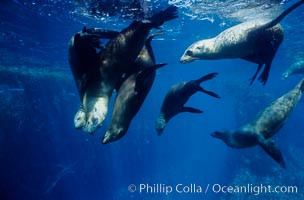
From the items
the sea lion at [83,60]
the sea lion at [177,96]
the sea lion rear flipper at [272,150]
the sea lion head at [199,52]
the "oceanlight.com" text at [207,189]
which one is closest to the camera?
the sea lion at [83,60]

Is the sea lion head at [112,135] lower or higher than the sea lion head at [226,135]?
higher

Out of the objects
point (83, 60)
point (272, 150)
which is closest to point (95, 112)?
point (83, 60)

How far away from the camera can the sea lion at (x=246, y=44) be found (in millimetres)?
4266

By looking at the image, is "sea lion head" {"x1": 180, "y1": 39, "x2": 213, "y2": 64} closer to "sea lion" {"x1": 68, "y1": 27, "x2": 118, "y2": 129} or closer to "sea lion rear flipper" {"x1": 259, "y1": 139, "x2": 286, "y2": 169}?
"sea lion rear flipper" {"x1": 259, "y1": 139, "x2": 286, "y2": 169}

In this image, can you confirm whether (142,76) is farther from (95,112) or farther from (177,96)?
(177,96)

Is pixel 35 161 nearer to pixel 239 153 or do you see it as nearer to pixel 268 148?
pixel 239 153

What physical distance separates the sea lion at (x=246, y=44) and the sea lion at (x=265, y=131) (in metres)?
0.83

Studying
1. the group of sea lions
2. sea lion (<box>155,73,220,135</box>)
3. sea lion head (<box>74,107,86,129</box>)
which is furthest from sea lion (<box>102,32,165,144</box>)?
sea lion (<box>155,73,220,135</box>)

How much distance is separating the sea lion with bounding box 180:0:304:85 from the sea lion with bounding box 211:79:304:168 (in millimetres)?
829

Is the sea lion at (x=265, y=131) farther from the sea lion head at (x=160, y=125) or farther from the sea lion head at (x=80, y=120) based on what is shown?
the sea lion head at (x=80, y=120)

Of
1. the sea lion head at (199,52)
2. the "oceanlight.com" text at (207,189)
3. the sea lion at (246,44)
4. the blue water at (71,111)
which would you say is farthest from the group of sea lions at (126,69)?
the "oceanlight.com" text at (207,189)

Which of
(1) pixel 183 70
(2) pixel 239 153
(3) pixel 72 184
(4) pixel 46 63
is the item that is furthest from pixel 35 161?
(1) pixel 183 70

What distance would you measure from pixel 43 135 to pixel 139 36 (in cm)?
2484

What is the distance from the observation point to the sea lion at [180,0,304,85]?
168 inches
